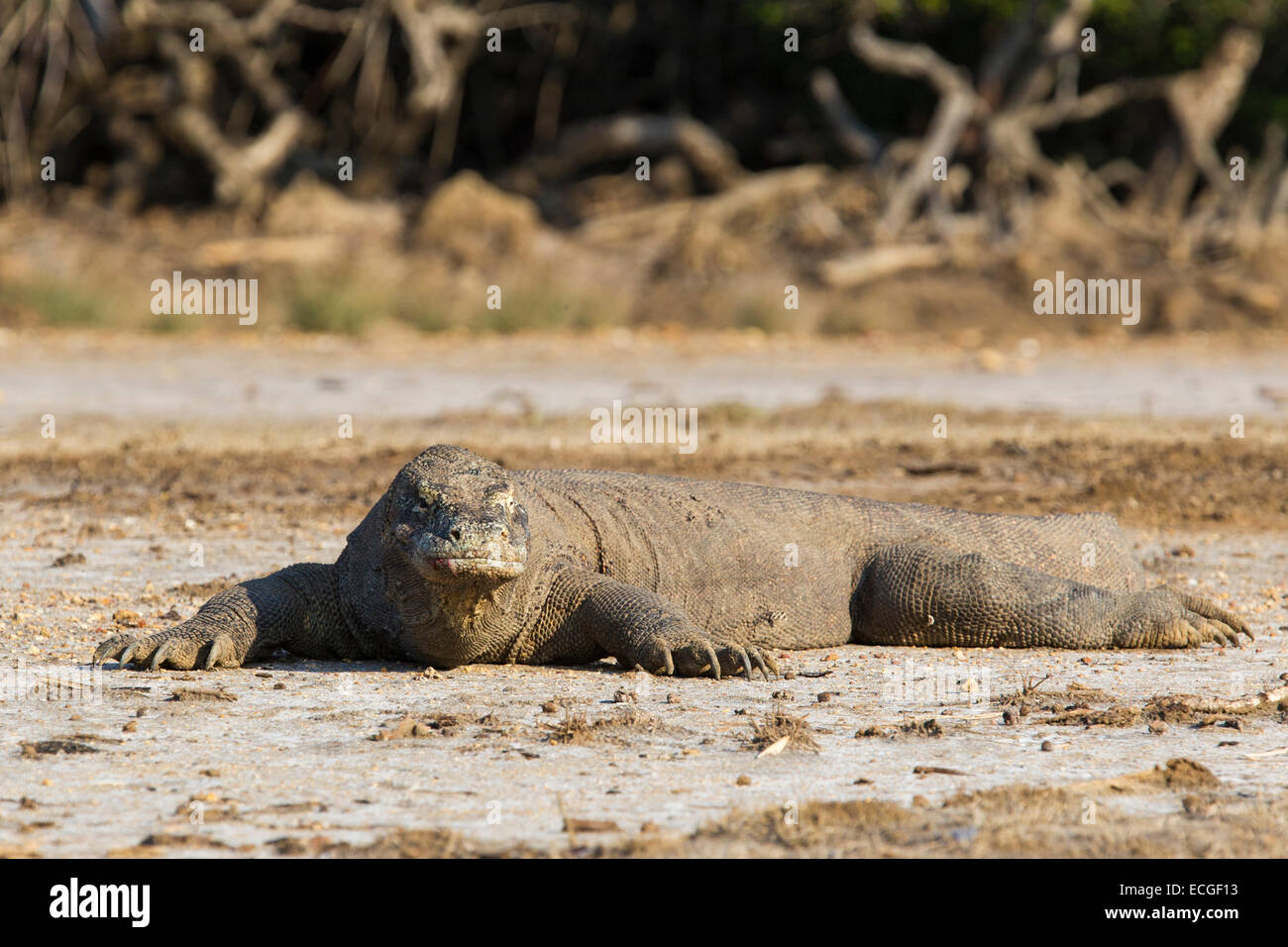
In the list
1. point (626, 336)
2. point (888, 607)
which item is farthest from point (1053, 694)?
point (626, 336)

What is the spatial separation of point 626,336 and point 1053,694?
14140mm

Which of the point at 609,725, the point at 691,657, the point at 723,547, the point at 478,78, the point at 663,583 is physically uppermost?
the point at 478,78

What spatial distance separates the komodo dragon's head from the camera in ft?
17.7

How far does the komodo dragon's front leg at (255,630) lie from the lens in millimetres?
5977

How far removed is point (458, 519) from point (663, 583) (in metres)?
1.27

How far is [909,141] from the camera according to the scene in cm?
2223

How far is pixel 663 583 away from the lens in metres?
6.50

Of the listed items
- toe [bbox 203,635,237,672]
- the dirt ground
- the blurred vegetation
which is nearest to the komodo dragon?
toe [bbox 203,635,237,672]

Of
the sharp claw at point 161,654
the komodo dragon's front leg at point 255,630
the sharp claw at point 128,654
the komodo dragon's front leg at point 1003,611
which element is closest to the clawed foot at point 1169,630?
the komodo dragon's front leg at point 1003,611

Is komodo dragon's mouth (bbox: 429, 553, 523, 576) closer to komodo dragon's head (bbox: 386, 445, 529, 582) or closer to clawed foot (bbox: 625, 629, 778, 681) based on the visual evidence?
komodo dragon's head (bbox: 386, 445, 529, 582)

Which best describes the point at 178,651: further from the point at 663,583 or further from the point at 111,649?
the point at 663,583

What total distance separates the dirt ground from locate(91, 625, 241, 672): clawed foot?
0.24ft

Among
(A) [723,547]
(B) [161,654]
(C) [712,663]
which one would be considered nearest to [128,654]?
(B) [161,654]
